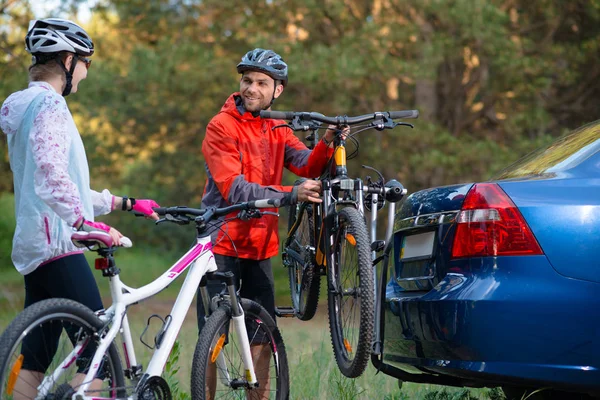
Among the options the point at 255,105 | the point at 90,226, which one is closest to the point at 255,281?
the point at 255,105

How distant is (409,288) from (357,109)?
12.3m

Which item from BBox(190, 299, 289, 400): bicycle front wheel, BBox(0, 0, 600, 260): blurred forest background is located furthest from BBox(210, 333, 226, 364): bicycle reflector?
BBox(0, 0, 600, 260): blurred forest background

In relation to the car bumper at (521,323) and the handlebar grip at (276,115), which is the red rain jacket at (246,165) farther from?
the car bumper at (521,323)

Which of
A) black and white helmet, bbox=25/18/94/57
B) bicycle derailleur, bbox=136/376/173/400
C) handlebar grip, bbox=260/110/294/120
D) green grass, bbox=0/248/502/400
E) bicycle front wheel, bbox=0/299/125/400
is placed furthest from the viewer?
green grass, bbox=0/248/502/400

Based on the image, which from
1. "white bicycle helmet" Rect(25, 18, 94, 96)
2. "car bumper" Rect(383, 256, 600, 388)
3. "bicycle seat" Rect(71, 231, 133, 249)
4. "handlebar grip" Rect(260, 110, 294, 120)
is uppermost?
"white bicycle helmet" Rect(25, 18, 94, 96)

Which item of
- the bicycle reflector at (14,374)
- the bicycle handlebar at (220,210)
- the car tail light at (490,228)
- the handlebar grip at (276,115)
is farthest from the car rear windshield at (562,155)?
the bicycle reflector at (14,374)

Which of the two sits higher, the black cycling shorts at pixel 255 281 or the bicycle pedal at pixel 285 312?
the black cycling shorts at pixel 255 281

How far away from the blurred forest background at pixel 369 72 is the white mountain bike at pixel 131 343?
32.9 feet

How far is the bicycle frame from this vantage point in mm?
3939

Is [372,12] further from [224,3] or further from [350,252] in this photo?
[350,252]

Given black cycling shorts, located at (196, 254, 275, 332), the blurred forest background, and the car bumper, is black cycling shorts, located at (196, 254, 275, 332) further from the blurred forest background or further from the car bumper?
the blurred forest background

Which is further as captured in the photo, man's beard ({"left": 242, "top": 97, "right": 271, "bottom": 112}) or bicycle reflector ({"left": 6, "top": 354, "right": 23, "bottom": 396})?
man's beard ({"left": 242, "top": 97, "right": 271, "bottom": 112})

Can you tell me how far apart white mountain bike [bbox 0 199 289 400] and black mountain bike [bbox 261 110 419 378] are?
372mm

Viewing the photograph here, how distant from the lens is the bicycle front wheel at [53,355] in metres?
3.67
